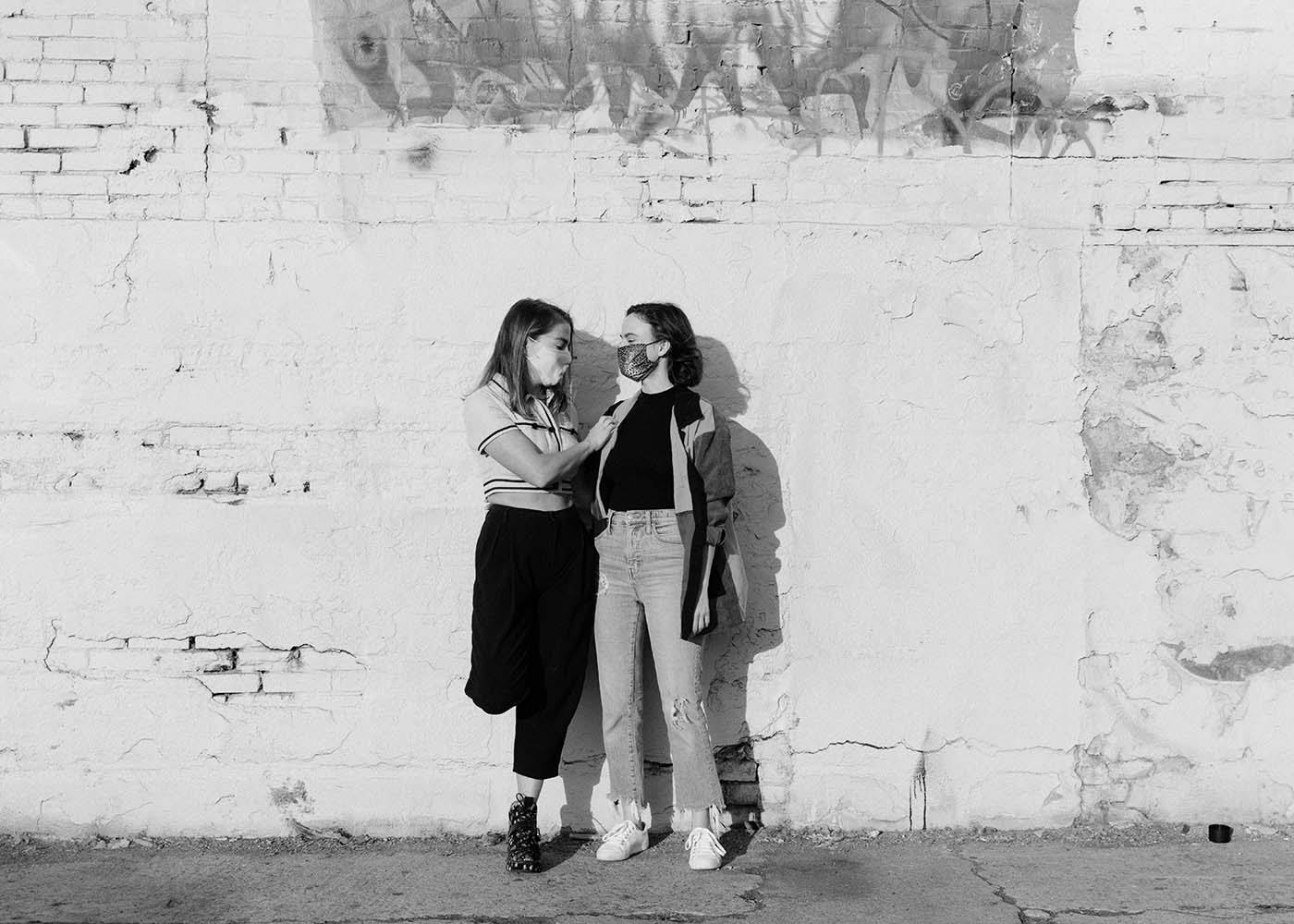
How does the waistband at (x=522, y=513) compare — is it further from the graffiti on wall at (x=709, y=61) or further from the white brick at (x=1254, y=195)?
the white brick at (x=1254, y=195)

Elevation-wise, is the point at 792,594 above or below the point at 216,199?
below

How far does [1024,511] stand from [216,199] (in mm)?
3373

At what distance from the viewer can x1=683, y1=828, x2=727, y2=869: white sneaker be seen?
4.23m

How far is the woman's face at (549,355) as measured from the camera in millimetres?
4312

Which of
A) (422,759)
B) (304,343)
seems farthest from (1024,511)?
(304,343)

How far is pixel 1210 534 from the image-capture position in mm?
4656

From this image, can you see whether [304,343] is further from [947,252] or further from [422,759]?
[947,252]

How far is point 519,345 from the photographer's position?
169 inches

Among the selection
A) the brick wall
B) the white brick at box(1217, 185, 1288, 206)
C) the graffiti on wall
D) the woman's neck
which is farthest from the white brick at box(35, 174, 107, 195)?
the white brick at box(1217, 185, 1288, 206)

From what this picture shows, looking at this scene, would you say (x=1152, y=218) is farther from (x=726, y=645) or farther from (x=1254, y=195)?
(x=726, y=645)

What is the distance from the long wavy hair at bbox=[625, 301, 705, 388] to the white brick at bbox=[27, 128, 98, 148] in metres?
2.18

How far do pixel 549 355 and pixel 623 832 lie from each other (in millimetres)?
1787

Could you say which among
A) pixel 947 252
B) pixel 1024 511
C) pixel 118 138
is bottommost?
pixel 1024 511

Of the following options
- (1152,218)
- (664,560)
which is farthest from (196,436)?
(1152,218)
